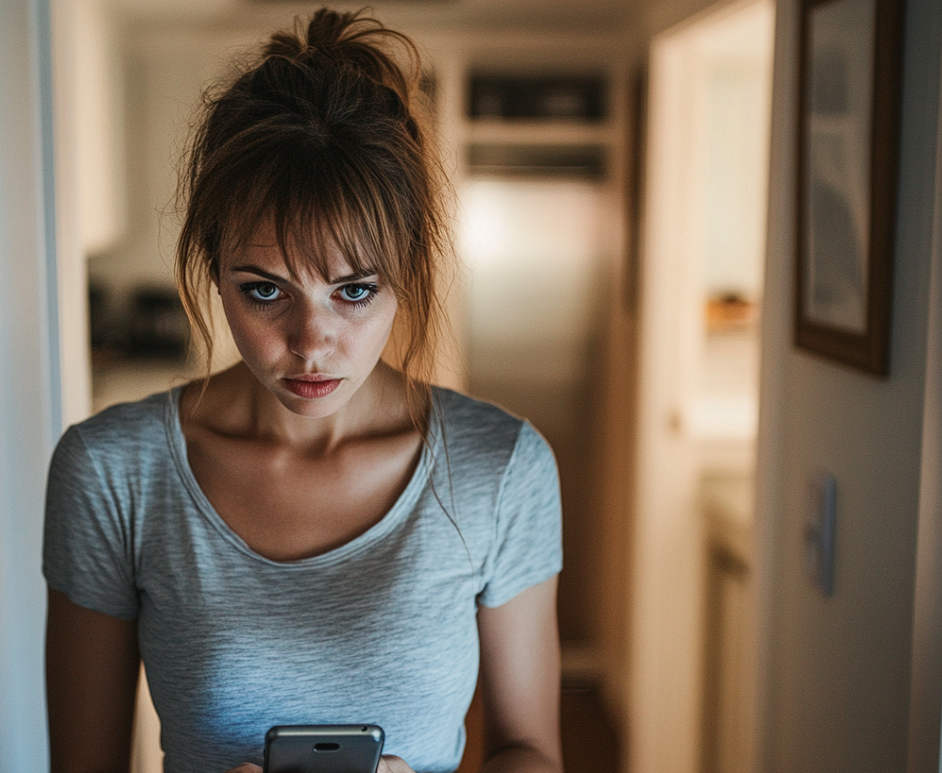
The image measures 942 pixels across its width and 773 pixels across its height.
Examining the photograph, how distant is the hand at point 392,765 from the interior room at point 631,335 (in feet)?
1.86

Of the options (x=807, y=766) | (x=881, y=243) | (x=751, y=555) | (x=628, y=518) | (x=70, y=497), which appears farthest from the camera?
(x=628, y=518)

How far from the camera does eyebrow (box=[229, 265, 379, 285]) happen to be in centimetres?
91

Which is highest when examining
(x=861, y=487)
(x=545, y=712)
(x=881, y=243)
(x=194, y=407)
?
(x=881, y=243)

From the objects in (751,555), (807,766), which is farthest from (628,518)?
(807,766)

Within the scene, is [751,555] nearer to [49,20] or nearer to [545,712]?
[545,712]

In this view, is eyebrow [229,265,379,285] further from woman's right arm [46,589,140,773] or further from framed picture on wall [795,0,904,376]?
framed picture on wall [795,0,904,376]

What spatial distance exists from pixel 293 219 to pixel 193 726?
0.53 m

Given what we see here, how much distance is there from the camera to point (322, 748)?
0.87m

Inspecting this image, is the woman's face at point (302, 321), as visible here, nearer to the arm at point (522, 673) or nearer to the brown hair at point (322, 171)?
the brown hair at point (322, 171)

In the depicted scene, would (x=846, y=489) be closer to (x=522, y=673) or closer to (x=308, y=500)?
(x=522, y=673)

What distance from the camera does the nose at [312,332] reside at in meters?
0.92

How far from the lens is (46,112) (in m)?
1.35

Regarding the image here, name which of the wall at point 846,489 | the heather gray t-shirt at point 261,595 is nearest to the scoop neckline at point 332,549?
the heather gray t-shirt at point 261,595

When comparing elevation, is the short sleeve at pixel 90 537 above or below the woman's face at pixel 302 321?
below
